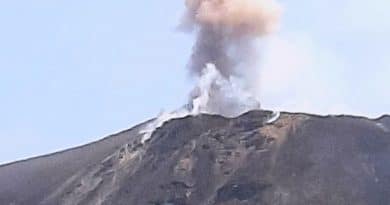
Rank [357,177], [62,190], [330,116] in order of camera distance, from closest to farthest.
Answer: [357,177]
[62,190]
[330,116]

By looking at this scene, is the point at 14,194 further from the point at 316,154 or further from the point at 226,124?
the point at 316,154

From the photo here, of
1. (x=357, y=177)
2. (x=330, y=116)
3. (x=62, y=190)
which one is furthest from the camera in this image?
(x=330, y=116)

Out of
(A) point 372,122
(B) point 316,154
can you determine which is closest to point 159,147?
(B) point 316,154

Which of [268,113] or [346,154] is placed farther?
[268,113]

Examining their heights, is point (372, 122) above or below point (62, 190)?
above

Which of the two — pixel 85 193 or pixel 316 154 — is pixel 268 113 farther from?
pixel 85 193

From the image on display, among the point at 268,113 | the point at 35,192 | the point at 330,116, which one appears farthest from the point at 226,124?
the point at 35,192
